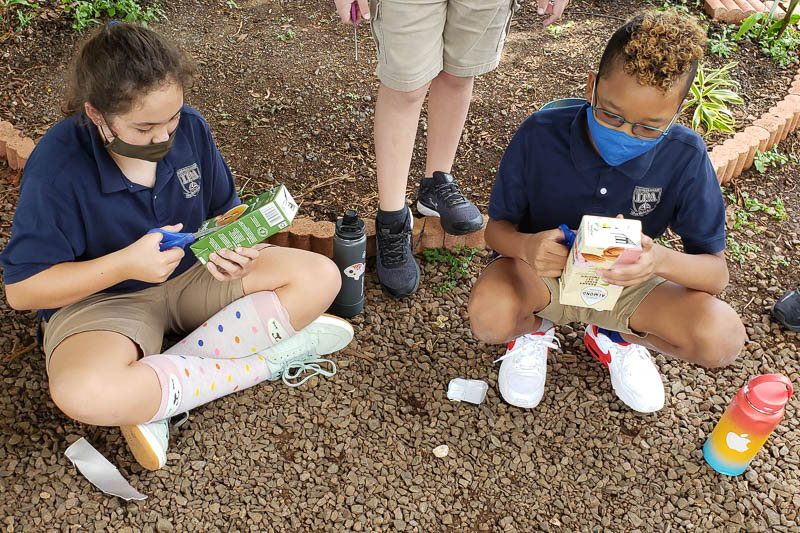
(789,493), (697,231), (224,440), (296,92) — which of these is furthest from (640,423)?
(296,92)

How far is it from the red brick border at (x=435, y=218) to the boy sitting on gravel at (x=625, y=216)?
0.61 meters

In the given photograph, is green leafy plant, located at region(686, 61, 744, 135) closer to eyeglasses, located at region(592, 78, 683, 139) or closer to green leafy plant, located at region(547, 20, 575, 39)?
green leafy plant, located at region(547, 20, 575, 39)

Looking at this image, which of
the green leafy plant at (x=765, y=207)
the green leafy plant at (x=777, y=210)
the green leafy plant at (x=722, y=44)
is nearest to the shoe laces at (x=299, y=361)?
the green leafy plant at (x=765, y=207)

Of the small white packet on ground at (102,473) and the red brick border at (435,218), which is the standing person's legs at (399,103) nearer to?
the red brick border at (435,218)

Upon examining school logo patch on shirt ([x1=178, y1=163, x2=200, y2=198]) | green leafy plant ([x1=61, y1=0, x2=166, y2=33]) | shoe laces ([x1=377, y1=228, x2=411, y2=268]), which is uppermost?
school logo patch on shirt ([x1=178, y1=163, x2=200, y2=198])

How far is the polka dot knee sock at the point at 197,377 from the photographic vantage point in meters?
1.99

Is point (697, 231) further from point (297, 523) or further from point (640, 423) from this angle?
point (297, 523)

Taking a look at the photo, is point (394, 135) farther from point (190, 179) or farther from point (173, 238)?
point (173, 238)

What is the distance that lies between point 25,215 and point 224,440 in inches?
36.6

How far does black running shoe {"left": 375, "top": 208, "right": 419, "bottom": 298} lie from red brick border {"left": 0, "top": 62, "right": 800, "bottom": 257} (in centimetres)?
16

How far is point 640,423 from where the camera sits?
2281 mm

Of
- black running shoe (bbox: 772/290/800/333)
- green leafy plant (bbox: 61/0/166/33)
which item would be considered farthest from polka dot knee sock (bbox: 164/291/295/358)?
green leafy plant (bbox: 61/0/166/33)

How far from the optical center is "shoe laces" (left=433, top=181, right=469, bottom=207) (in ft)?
8.86

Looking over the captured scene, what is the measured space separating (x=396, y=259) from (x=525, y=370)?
69cm
